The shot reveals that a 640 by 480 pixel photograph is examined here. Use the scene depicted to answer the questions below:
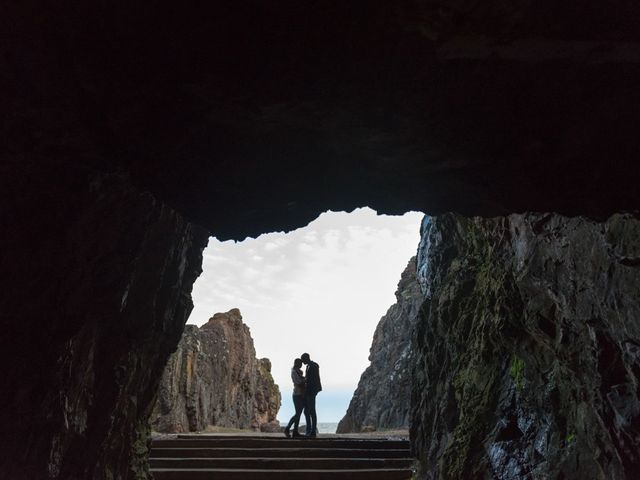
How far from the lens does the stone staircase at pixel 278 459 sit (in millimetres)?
8422

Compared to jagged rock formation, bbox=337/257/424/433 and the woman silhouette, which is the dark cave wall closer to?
the woman silhouette

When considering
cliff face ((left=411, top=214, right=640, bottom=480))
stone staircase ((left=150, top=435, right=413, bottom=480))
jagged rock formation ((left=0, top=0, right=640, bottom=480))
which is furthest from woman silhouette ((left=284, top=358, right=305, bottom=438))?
jagged rock formation ((left=0, top=0, right=640, bottom=480))

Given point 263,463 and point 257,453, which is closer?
point 263,463

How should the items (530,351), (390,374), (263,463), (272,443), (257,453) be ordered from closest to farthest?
(530,351), (263,463), (257,453), (272,443), (390,374)

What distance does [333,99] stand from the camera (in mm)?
3084

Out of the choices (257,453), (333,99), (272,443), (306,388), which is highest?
(333,99)

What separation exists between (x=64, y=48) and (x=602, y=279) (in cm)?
457

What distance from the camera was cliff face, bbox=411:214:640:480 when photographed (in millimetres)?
4219

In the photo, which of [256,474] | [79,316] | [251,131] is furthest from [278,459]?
[251,131]

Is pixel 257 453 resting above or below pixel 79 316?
below

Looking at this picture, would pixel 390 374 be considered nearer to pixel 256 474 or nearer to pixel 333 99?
pixel 256 474

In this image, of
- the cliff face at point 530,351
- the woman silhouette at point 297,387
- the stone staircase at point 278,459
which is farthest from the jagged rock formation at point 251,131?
the woman silhouette at point 297,387

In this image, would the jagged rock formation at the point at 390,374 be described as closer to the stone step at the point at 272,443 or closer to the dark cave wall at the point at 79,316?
the stone step at the point at 272,443

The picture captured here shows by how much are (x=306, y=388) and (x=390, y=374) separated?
722 cm
